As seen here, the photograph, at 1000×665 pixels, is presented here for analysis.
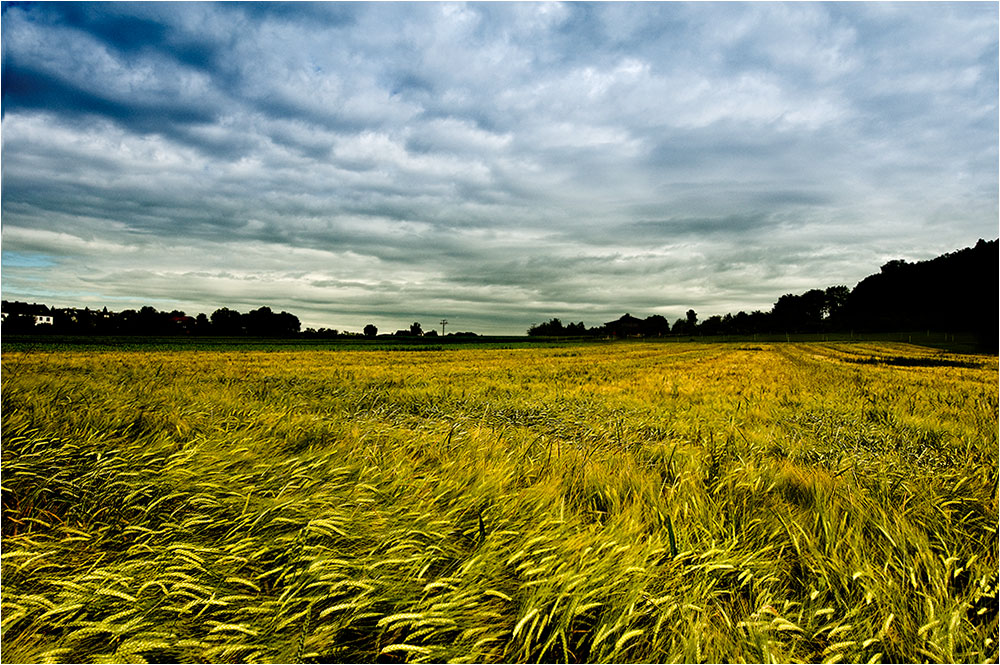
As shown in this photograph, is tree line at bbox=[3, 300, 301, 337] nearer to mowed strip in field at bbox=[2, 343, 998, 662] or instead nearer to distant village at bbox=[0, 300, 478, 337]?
distant village at bbox=[0, 300, 478, 337]

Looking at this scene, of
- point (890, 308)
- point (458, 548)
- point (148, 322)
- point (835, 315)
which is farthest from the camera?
point (835, 315)

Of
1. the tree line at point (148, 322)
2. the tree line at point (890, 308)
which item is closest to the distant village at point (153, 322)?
the tree line at point (148, 322)

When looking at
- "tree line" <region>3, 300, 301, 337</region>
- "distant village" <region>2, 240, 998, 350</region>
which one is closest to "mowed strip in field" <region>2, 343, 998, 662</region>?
"distant village" <region>2, 240, 998, 350</region>

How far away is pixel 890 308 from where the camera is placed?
12719 cm

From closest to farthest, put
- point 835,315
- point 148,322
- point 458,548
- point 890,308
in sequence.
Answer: point 458,548, point 148,322, point 890,308, point 835,315

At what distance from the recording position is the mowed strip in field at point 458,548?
5.69 ft

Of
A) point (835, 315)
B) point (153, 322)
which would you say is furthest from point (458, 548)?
point (835, 315)

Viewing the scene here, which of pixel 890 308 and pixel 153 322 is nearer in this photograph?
pixel 153 322

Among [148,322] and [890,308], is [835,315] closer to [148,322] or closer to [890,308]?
[890,308]

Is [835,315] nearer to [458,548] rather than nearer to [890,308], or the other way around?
[890,308]

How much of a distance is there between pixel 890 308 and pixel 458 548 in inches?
6505

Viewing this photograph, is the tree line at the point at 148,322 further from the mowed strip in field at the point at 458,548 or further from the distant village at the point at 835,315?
the mowed strip in field at the point at 458,548

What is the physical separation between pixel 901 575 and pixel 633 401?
19.4ft

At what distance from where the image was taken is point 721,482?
321 cm
